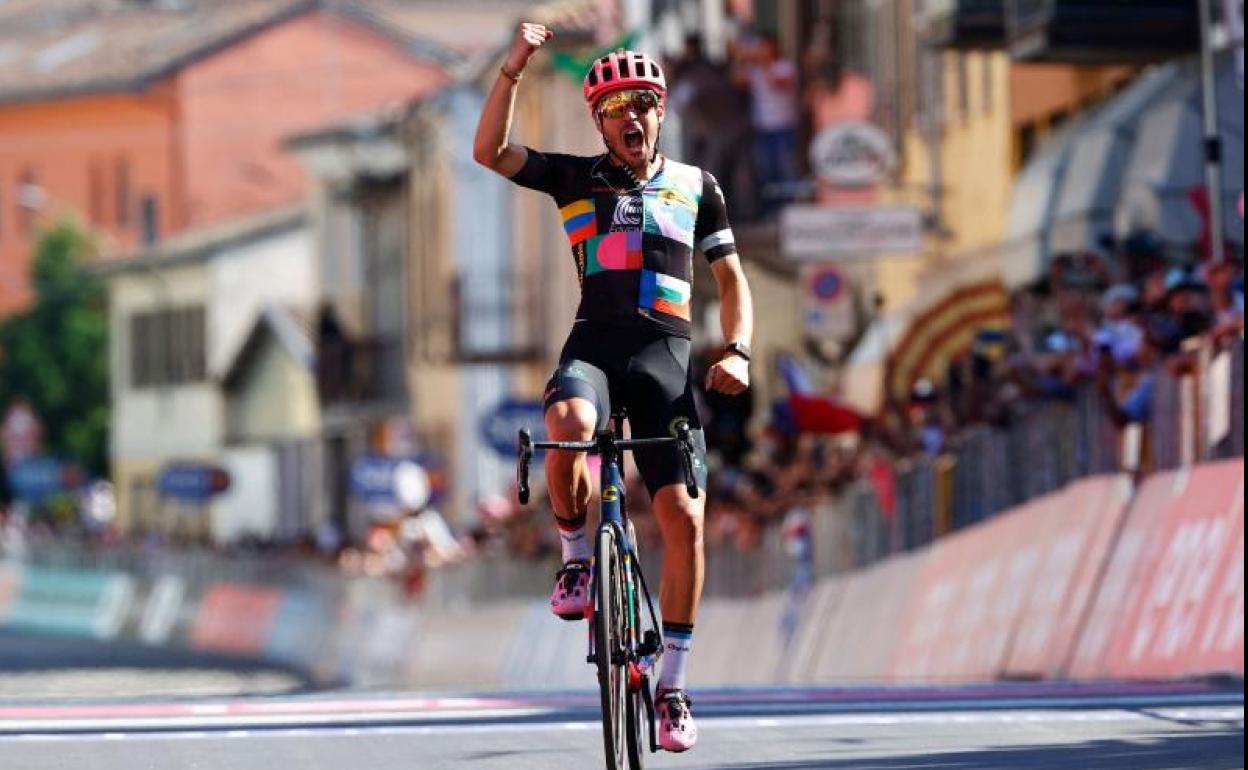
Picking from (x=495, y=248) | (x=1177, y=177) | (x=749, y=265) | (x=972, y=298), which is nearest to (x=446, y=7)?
(x=495, y=248)

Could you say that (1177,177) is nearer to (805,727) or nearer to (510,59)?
(805,727)

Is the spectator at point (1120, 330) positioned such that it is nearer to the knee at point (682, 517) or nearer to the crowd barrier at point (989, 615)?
the crowd barrier at point (989, 615)

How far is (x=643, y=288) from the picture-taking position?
1205cm

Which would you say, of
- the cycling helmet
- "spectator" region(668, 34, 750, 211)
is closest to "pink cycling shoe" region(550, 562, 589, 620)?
the cycling helmet

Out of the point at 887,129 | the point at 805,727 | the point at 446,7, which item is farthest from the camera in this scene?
the point at 446,7

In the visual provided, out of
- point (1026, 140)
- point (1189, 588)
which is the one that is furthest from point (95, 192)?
point (1189, 588)

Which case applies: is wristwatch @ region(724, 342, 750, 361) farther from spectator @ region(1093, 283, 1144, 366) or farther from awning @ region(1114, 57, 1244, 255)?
awning @ region(1114, 57, 1244, 255)

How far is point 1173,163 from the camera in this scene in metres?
26.7

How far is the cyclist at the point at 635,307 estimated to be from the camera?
11.8 meters

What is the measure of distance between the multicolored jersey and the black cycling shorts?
1.7 inches

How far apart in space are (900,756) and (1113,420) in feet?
27.4

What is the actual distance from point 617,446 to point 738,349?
0.67 meters

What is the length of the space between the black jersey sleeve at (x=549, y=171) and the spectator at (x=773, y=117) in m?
25.8

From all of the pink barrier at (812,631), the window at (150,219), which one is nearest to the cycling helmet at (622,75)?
the pink barrier at (812,631)
